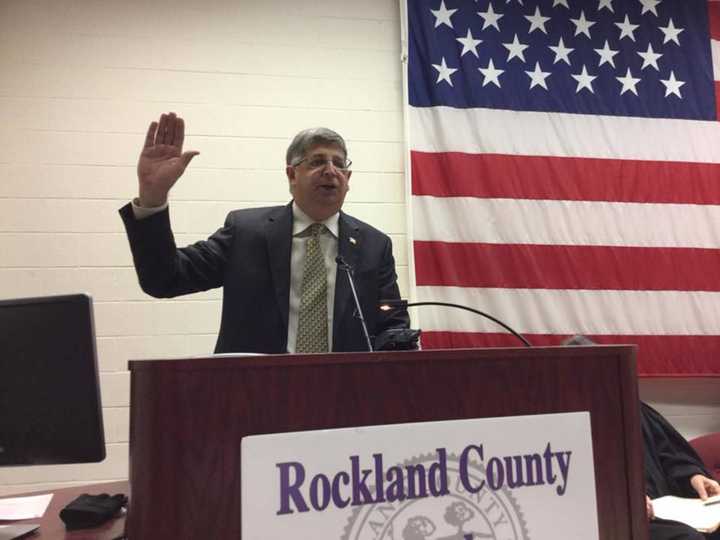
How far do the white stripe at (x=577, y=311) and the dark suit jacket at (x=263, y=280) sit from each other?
2.65 ft

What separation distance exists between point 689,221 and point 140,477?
2963 millimetres

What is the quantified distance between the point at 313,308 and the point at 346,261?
0.18 meters

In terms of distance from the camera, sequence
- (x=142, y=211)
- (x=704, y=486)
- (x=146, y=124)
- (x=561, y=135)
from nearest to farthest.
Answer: (x=142, y=211) < (x=704, y=486) < (x=146, y=124) < (x=561, y=135)

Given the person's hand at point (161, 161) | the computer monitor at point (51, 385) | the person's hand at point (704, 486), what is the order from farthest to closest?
1. the person's hand at point (704, 486)
2. the person's hand at point (161, 161)
3. the computer monitor at point (51, 385)

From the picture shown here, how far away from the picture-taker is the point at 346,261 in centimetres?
186

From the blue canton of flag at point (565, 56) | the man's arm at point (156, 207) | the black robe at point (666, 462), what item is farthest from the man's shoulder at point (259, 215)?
the black robe at point (666, 462)

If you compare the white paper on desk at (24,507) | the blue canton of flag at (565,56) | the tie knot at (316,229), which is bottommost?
the white paper on desk at (24,507)

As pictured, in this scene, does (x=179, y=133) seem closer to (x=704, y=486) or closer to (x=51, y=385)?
(x=51, y=385)

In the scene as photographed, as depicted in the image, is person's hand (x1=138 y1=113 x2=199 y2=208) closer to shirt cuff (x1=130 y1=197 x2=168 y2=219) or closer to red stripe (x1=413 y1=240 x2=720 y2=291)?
shirt cuff (x1=130 y1=197 x2=168 y2=219)

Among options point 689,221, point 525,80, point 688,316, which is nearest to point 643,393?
point 688,316

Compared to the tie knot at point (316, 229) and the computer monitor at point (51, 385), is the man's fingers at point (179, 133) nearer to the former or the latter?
the tie knot at point (316, 229)

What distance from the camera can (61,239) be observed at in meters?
2.62

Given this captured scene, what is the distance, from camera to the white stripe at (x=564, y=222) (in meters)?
2.77

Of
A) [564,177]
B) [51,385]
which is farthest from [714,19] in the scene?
→ [51,385]
